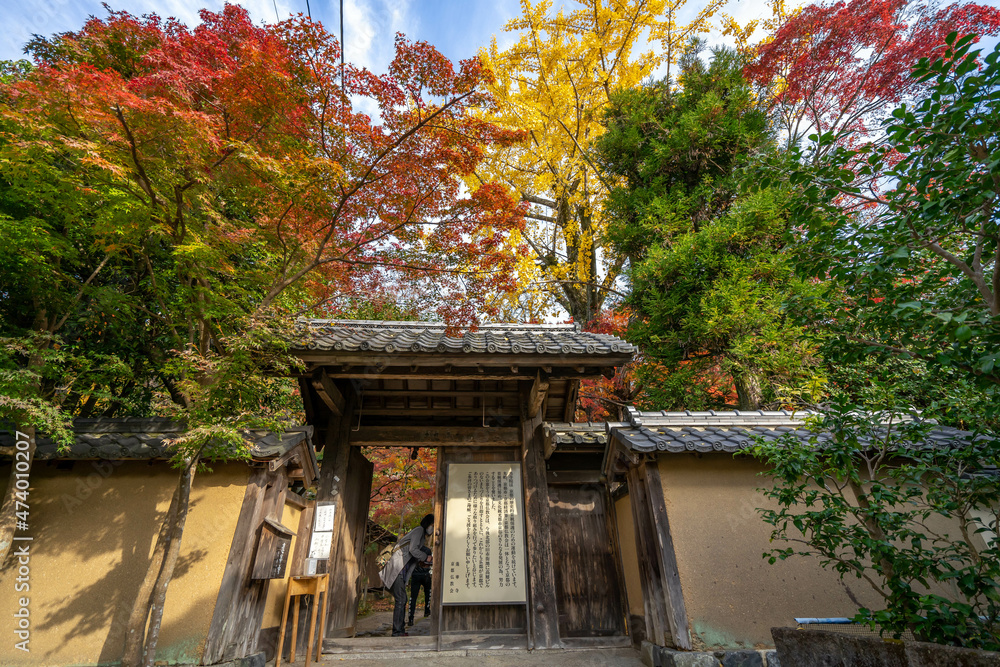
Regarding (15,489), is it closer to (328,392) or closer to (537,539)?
(328,392)

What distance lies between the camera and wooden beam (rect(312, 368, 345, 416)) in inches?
241

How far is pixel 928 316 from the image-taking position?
94.0 inches

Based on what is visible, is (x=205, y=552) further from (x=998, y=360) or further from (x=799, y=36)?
(x=799, y=36)

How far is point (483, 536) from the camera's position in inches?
265

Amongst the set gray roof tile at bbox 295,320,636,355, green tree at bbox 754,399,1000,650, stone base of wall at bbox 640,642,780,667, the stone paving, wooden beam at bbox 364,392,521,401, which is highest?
gray roof tile at bbox 295,320,636,355

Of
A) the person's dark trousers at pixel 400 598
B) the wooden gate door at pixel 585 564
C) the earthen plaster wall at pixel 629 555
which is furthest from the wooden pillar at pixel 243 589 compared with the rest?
the earthen plaster wall at pixel 629 555

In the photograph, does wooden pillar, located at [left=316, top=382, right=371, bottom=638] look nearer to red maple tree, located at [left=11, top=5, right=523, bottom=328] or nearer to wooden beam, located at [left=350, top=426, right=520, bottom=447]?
wooden beam, located at [left=350, top=426, right=520, bottom=447]

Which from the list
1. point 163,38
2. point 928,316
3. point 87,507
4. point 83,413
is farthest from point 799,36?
point 83,413

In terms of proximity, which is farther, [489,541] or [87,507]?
[489,541]

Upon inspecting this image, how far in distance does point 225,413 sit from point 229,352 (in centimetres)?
64

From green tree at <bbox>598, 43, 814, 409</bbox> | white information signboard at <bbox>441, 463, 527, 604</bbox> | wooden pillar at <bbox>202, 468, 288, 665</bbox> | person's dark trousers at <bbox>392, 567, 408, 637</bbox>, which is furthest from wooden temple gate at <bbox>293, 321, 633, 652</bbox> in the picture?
green tree at <bbox>598, 43, 814, 409</bbox>

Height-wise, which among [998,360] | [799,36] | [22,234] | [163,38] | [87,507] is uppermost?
[799,36]

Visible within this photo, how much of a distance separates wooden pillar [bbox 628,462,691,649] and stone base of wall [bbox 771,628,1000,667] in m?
1.84

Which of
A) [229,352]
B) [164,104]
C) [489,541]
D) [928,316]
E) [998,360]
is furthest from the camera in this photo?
[489,541]
